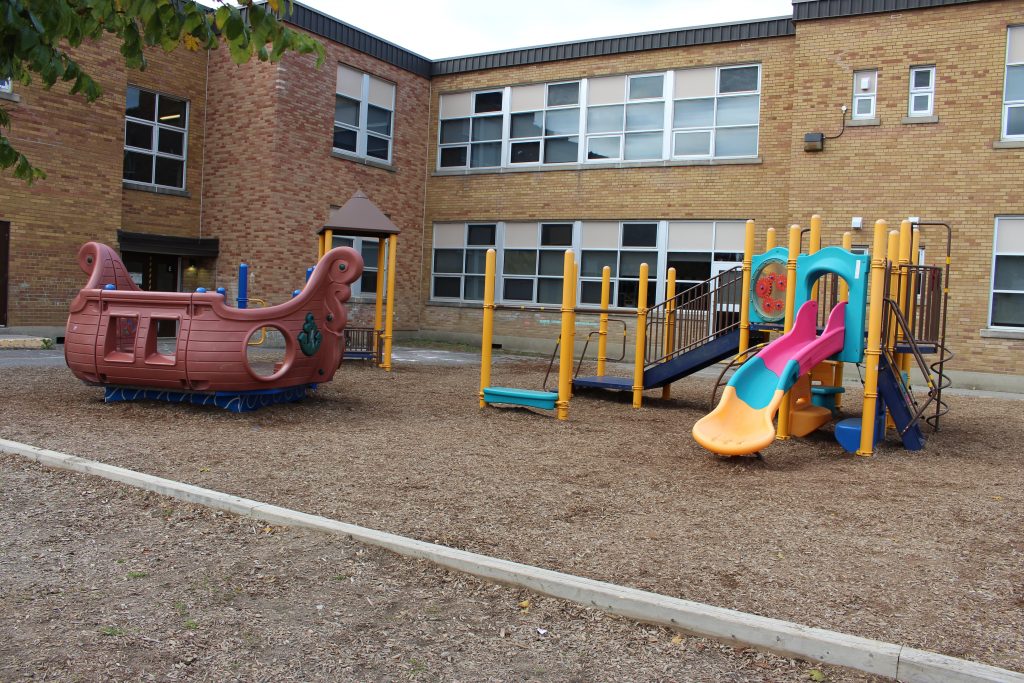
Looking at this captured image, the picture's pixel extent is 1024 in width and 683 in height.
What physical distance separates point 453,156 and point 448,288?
3899 millimetres

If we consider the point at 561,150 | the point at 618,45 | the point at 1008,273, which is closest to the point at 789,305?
the point at 1008,273

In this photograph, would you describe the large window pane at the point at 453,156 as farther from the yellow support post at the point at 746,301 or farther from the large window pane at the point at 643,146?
the yellow support post at the point at 746,301

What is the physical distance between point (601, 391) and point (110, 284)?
7445mm

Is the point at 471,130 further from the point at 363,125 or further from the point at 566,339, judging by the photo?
the point at 566,339

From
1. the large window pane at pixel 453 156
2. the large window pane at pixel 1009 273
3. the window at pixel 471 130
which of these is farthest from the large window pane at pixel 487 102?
the large window pane at pixel 1009 273

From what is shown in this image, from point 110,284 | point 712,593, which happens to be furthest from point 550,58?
point 712,593

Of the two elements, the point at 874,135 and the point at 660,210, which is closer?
the point at 874,135

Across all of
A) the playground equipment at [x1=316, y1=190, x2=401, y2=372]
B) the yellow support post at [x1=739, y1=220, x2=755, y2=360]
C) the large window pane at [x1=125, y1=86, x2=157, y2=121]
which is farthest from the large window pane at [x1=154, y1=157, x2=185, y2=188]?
the yellow support post at [x1=739, y1=220, x2=755, y2=360]

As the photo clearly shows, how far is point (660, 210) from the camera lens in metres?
21.8

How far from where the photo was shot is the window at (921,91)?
59.0 ft

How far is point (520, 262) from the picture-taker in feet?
79.6

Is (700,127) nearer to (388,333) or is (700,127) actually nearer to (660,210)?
(660,210)

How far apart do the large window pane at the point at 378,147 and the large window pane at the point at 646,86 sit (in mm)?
7018

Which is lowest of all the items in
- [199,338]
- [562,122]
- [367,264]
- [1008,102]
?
[199,338]
